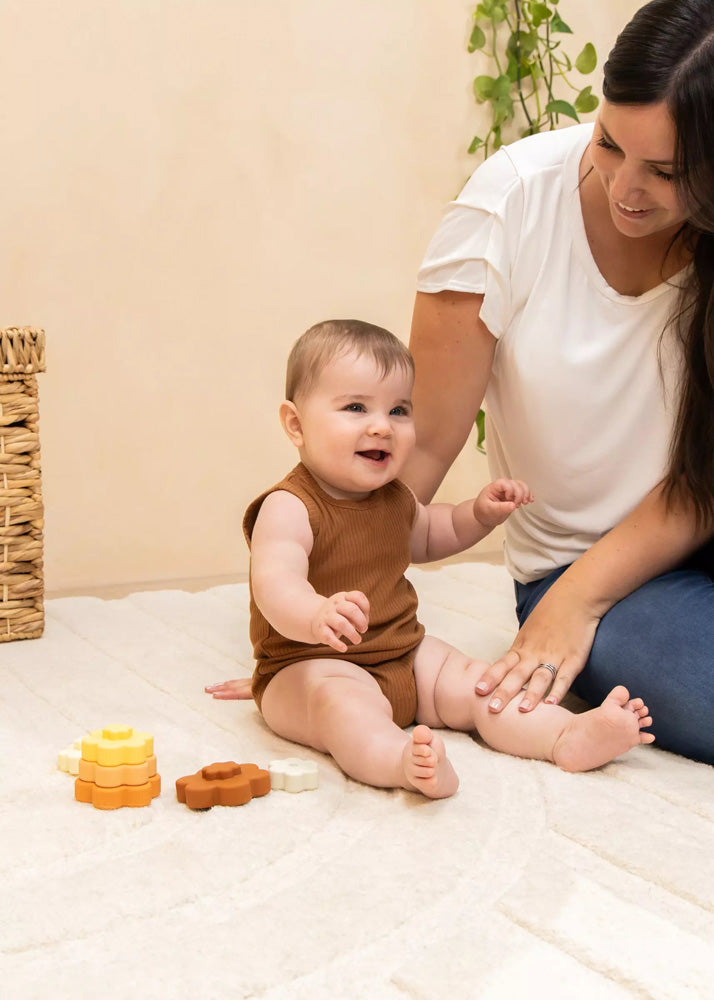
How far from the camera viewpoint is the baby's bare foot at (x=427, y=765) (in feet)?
3.21

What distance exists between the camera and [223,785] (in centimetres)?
102

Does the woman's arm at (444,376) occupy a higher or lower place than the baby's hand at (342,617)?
higher

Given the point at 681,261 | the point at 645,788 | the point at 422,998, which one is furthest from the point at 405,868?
the point at 681,261

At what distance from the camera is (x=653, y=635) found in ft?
4.04

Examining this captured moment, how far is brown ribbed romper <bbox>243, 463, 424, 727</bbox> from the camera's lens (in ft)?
3.98

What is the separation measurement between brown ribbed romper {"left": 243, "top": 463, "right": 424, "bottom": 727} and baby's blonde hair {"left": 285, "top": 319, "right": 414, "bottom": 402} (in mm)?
109

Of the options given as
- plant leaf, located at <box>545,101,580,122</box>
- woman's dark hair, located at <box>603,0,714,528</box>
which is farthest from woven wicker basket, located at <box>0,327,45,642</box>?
plant leaf, located at <box>545,101,580,122</box>

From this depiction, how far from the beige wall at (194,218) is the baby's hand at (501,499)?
3.46 feet

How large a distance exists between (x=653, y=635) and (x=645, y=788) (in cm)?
20

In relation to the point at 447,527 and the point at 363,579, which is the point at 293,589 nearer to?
the point at 363,579

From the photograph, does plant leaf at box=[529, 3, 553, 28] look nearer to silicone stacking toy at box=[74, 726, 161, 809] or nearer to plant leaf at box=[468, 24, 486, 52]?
plant leaf at box=[468, 24, 486, 52]

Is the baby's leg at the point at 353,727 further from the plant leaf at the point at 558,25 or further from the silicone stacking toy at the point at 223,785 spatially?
the plant leaf at the point at 558,25

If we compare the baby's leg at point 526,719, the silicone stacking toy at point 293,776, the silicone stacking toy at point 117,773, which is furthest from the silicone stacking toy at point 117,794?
the baby's leg at point 526,719

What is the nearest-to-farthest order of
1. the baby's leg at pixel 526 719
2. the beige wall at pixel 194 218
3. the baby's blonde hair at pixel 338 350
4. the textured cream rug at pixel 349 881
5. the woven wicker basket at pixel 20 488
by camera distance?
the textured cream rug at pixel 349 881
the baby's leg at pixel 526 719
the baby's blonde hair at pixel 338 350
the woven wicker basket at pixel 20 488
the beige wall at pixel 194 218
